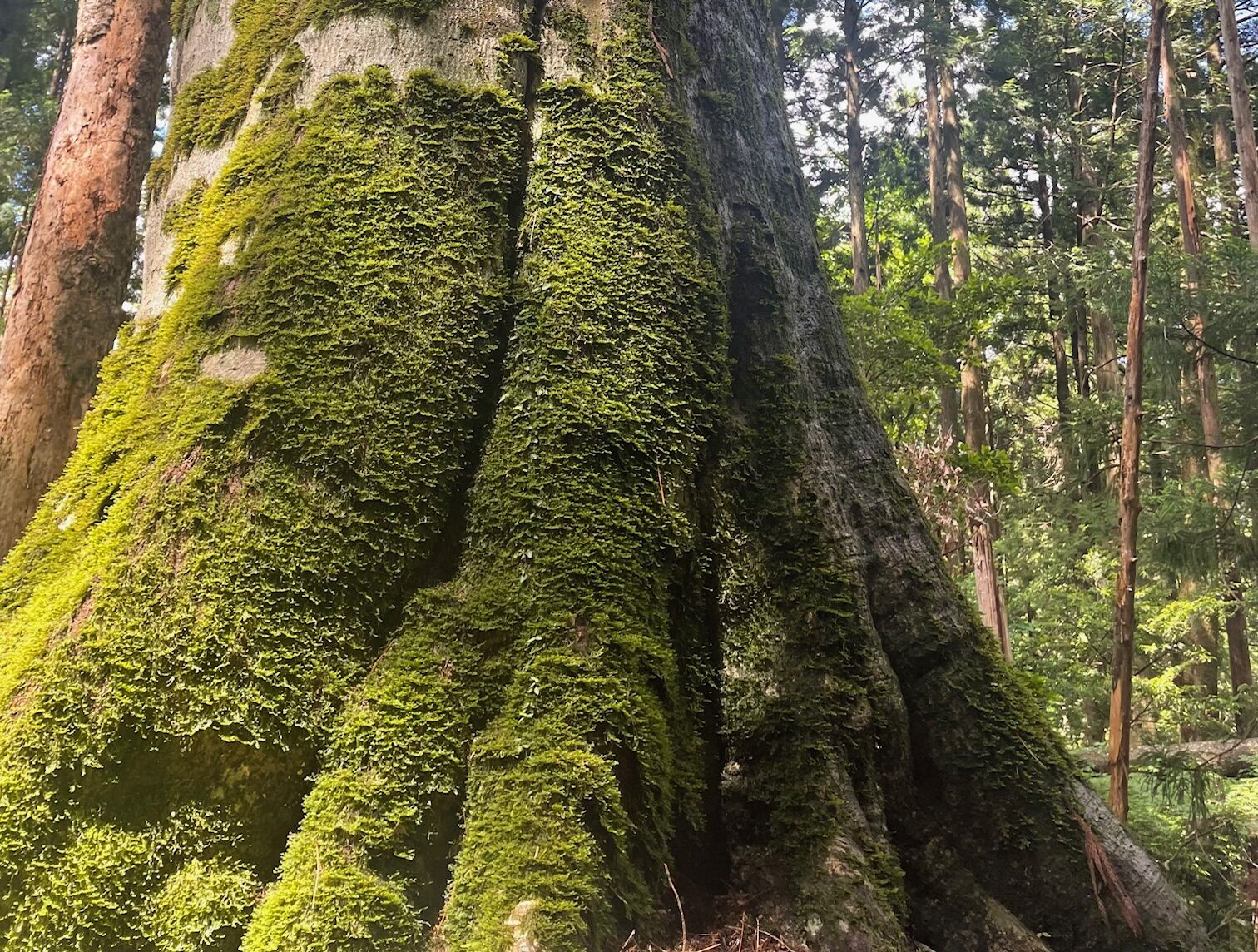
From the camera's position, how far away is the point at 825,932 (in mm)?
1842

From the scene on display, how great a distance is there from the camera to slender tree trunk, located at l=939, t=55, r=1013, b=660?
9845mm

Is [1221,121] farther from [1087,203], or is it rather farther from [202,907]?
[202,907]

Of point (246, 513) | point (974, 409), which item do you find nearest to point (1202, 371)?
point (974, 409)

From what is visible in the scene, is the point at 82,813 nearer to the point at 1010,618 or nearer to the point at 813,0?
the point at 1010,618

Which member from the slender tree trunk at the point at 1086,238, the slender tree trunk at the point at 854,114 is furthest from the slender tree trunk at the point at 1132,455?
the slender tree trunk at the point at 1086,238

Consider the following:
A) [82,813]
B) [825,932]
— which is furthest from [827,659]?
[82,813]

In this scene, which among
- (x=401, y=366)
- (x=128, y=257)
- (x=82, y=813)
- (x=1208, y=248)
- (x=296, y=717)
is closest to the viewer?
(x=82, y=813)

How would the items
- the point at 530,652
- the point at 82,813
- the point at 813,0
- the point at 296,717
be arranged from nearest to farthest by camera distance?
the point at 82,813, the point at 296,717, the point at 530,652, the point at 813,0

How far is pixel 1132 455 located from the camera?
3.16m

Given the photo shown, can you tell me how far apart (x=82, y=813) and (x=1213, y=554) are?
35.9 feet

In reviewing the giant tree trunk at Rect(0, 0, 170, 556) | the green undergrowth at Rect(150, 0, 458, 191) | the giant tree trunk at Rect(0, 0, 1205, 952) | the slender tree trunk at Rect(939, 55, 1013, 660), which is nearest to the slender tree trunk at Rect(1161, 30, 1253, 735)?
the slender tree trunk at Rect(939, 55, 1013, 660)

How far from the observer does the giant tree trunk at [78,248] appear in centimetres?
408

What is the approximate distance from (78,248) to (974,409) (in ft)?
44.5

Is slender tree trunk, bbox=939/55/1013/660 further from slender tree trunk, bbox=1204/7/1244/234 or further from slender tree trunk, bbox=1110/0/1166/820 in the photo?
slender tree trunk, bbox=1204/7/1244/234
